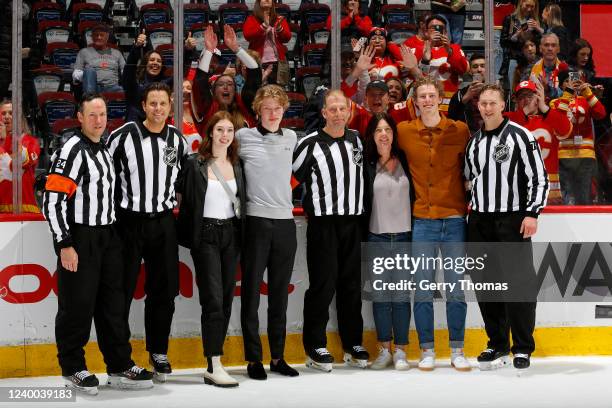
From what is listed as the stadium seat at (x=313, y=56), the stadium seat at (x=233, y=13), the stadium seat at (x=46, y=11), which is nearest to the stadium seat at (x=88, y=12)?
the stadium seat at (x=46, y=11)

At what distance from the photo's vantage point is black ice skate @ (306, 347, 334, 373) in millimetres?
4785

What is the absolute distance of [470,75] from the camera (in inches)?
216

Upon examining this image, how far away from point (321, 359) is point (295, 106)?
1.47 meters

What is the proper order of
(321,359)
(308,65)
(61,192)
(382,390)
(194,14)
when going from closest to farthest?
(61,192), (382,390), (321,359), (194,14), (308,65)

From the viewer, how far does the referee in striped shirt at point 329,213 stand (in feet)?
15.7

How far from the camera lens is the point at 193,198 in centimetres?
450

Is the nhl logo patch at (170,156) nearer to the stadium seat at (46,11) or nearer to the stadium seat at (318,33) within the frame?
the stadium seat at (46,11)

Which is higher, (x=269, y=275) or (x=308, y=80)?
(x=308, y=80)

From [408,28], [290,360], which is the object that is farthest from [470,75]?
[290,360]

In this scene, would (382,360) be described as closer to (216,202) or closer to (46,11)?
(216,202)

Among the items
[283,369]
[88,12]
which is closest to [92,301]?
[283,369]

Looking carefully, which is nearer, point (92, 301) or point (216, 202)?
point (92, 301)

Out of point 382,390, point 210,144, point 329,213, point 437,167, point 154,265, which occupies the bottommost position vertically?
point 382,390

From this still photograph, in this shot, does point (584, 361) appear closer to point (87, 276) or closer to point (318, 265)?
point (318, 265)
